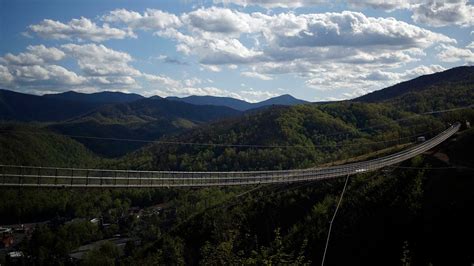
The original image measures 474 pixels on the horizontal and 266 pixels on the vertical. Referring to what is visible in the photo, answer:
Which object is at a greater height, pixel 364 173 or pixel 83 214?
pixel 364 173

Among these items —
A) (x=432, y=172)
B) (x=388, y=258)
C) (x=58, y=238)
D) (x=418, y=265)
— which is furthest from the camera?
(x=58, y=238)

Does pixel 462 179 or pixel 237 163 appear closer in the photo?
pixel 462 179

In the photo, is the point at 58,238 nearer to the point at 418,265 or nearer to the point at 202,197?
the point at 202,197

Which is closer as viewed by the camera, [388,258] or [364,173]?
[388,258]

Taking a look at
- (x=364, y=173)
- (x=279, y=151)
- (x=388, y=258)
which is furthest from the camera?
(x=279, y=151)

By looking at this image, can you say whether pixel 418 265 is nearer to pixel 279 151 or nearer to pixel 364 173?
pixel 364 173

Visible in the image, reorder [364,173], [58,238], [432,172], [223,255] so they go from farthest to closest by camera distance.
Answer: [58,238] → [364,173] → [432,172] → [223,255]

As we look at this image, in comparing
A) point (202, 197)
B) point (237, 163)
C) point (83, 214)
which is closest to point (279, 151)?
point (237, 163)

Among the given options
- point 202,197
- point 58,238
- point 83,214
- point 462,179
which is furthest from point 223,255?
point 83,214

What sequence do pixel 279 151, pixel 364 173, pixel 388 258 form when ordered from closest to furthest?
pixel 388 258, pixel 364 173, pixel 279 151
